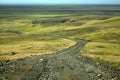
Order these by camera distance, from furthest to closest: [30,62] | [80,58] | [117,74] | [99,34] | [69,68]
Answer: [99,34]
[80,58]
[30,62]
[69,68]
[117,74]

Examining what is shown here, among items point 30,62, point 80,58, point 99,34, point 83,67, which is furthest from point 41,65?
point 99,34

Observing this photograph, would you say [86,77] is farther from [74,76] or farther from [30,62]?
[30,62]

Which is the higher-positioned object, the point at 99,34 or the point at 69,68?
the point at 69,68

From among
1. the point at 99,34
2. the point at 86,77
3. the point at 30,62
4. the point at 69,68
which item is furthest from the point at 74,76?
the point at 99,34

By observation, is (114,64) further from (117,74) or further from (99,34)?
(99,34)

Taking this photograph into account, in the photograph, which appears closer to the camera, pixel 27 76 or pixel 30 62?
pixel 27 76

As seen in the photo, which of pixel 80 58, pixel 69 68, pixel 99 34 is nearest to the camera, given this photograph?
pixel 69 68
